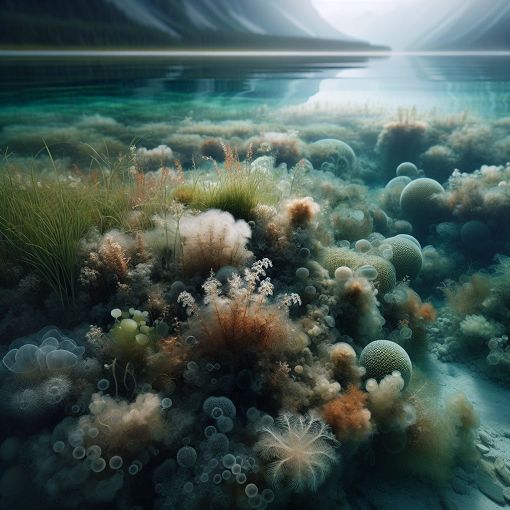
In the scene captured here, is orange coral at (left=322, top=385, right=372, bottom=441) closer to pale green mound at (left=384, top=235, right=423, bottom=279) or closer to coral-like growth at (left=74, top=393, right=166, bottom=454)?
coral-like growth at (left=74, top=393, right=166, bottom=454)

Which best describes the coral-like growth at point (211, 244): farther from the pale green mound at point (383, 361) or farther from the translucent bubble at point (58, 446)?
the translucent bubble at point (58, 446)

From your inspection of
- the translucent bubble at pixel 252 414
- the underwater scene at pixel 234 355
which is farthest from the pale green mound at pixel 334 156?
the translucent bubble at pixel 252 414

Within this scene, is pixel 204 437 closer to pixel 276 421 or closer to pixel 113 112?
pixel 276 421

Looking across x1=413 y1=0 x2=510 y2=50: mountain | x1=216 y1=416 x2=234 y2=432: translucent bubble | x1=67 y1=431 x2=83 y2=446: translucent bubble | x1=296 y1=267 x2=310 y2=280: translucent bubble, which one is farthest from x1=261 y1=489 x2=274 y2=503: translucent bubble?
x1=413 y1=0 x2=510 y2=50: mountain

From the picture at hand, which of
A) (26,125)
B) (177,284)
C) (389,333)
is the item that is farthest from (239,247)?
(26,125)

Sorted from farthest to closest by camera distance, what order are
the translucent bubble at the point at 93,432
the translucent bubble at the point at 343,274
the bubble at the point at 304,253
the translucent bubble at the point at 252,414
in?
the bubble at the point at 304,253 < the translucent bubble at the point at 343,274 < the translucent bubble at the point at 252,414 < the translucent bubble at the point at 93,432

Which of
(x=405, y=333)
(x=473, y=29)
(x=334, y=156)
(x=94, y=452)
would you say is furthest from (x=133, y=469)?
(x=473, y=29)
